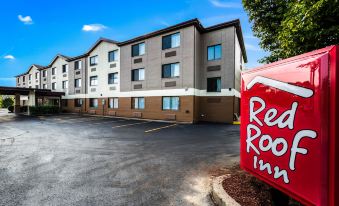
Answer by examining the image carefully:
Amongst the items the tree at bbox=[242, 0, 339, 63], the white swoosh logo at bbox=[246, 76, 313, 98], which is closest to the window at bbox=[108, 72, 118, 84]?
the tree at bbox=[242, 0, 339, 63]

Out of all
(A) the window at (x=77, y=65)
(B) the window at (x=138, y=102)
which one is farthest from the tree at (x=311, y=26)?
(A) the window at (x=77, y=65)

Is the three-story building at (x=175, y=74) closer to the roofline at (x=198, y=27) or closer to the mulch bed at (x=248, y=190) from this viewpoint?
the roofline at (x=198, y=27)

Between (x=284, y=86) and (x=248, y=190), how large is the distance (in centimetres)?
247

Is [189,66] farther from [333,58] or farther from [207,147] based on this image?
[333,58]

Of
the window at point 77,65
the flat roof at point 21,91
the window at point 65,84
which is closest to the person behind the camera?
the flat roof at point 21,91

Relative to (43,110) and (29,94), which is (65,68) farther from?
(43,110)

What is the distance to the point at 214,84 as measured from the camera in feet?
63.9

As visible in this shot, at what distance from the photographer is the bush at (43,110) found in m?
28.3

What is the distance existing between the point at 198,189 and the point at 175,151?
3425mm

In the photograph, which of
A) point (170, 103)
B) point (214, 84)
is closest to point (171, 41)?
point (214, 84)

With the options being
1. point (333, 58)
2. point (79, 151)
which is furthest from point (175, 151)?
point (333, 58)

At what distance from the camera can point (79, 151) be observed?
755cm

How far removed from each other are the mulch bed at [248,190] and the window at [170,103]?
49.6 feet

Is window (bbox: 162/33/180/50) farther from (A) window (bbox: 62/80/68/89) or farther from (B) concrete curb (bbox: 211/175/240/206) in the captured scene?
(A) window (bbox: 62/80/68/89)
